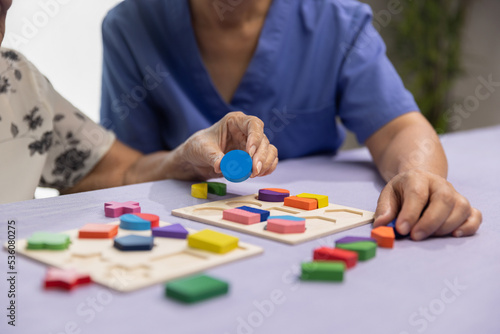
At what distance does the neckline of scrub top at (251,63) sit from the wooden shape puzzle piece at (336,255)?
656mm

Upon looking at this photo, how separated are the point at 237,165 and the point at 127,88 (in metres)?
0.54

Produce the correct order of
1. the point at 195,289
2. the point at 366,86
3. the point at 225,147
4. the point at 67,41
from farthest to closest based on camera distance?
1. the point at 67,41
2. the point at 366,86
3. the point at 225,147
4. the point at 195,289

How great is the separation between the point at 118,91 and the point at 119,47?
10 cm

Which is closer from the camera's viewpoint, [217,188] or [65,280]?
[65,280]

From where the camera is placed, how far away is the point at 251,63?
108 centimetres

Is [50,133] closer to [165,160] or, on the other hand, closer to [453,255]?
[165,160]

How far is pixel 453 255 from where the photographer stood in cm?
53

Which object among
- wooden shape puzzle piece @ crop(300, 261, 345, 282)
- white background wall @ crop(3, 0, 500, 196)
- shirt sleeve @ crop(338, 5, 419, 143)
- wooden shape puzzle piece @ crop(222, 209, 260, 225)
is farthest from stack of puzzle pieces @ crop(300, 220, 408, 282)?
white background wall @ crop(3, 0, 500, 196)

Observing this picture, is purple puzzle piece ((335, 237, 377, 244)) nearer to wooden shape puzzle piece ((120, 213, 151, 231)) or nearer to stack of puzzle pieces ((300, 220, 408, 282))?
stack of puzzle pieces ((300, 220, 408, 282))

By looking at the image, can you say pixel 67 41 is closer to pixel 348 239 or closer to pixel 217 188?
pixel 217 188

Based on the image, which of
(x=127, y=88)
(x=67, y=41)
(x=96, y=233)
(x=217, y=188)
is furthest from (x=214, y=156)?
(x=67, y=41)

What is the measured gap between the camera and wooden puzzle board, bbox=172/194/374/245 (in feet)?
1.83

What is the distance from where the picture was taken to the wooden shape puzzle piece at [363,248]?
497 mm

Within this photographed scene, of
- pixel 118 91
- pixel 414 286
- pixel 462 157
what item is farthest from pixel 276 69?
pixel 414 286
